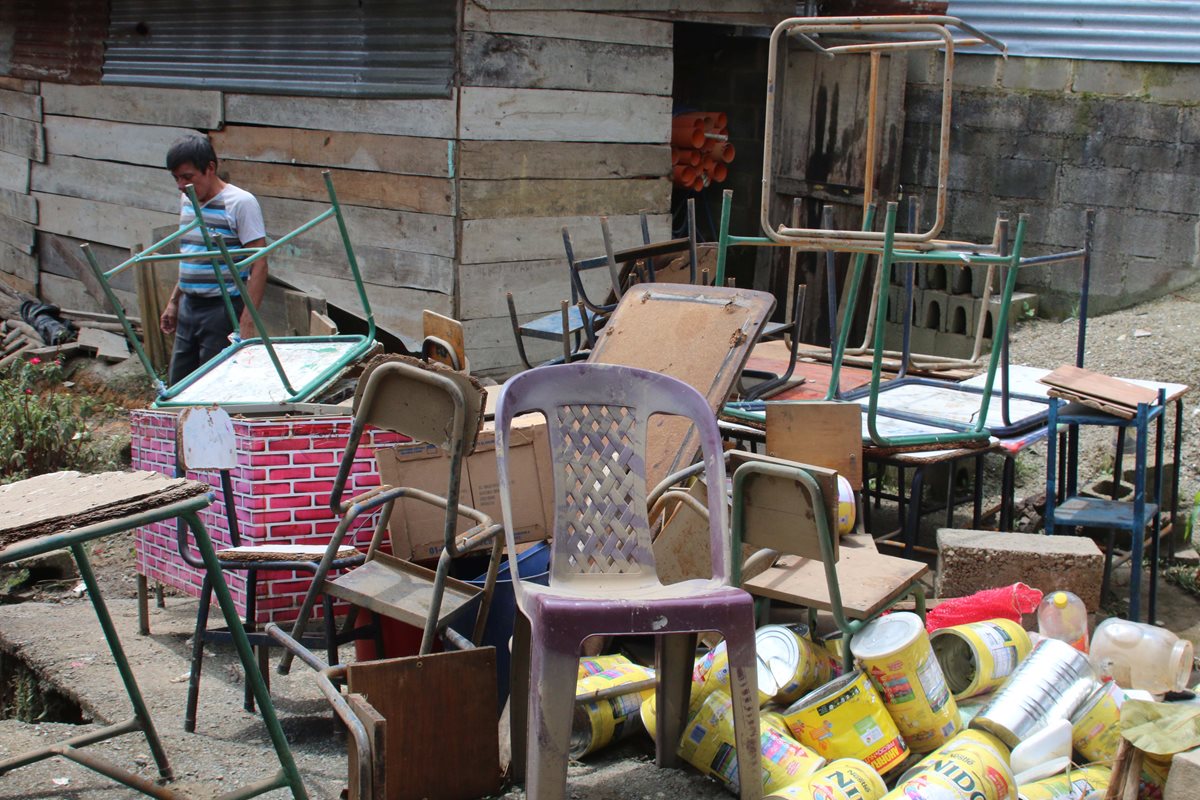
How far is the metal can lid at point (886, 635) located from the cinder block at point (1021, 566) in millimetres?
1115

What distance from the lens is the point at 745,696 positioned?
3049mm

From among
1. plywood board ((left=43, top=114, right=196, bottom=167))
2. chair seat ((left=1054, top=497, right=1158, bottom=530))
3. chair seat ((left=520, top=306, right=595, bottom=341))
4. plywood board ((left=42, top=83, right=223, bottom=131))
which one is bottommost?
chair seat ((left=1054, top=497, right=1158, bottom=530))

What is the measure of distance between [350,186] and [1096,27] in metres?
5.12

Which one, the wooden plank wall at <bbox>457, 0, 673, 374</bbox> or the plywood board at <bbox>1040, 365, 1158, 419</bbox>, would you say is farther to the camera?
the wooden plank wall at <bbox>457, 0, 673, 374</bbox>

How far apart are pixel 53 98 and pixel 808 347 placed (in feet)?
23.3

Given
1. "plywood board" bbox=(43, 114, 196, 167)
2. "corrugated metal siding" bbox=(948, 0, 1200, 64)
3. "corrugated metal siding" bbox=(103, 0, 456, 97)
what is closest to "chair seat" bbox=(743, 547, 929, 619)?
"corrugated metal siding" bbox=(103, 0, 456, 97)

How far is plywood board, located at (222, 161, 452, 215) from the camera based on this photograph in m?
7.45

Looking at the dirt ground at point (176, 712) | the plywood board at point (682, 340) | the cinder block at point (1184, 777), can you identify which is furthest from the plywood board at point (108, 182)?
the cinder block at point (1184, 777)

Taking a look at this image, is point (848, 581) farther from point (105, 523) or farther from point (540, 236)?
point (540, 236)

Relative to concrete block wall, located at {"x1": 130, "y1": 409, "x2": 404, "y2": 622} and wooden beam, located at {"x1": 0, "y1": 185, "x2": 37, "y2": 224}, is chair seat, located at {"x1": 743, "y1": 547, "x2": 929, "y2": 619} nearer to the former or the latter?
concrete block wall, located at {"x1": 130, "y1": 409, "x2": 404, "y2": 622}

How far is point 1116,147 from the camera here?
8.16 m

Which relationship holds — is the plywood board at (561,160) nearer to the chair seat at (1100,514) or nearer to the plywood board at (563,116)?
the plywood board at (563,116)

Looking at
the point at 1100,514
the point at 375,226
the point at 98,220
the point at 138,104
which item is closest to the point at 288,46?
the point at 375,226

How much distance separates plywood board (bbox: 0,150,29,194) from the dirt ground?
20.6 ft
